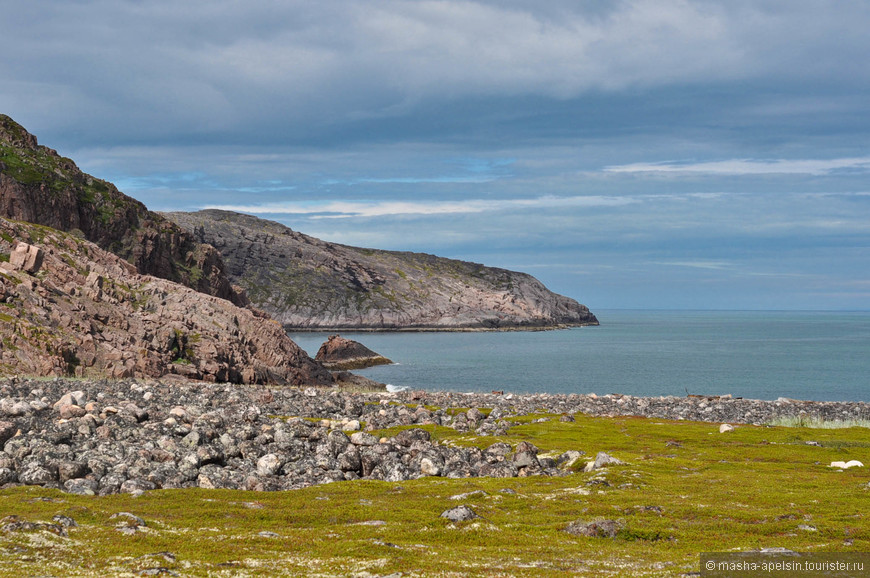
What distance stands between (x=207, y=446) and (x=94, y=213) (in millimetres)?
95184

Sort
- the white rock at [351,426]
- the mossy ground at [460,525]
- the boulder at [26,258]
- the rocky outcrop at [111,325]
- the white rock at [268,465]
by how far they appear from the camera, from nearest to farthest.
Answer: the mossy ground at [460,525] < the white rock at [268,465] < the white rock at [351,426] < the rocky outcrop at [111,325] < the boulder at [26,258]

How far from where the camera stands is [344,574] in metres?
13.5

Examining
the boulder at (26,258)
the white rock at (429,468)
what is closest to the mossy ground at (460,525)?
the white rock at (429,468)

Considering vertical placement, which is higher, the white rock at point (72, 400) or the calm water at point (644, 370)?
the white rock at point (72, 400)

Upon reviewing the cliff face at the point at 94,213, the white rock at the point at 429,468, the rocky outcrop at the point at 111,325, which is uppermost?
the cliff face at the point at 94,213

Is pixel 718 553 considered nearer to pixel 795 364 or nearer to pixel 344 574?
pixel 344 574

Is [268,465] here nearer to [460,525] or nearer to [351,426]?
[460,525]

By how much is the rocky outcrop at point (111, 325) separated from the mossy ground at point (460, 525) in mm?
38169

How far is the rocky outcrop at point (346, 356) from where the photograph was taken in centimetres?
14275

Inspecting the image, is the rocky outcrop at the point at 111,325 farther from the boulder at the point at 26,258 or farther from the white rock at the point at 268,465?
the white rock at the point at 268,465

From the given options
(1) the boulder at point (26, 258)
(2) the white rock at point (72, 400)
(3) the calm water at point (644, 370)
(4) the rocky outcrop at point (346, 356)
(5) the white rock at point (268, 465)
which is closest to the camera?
(5) the white rock at point (268, 465)

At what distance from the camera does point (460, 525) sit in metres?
18.2

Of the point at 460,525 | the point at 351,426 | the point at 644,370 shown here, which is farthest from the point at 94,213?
the point at 460,525

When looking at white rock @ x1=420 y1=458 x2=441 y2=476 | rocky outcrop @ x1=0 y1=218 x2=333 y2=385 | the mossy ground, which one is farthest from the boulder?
white rock @ x1=420 y1=458 x2=441 y2=476
